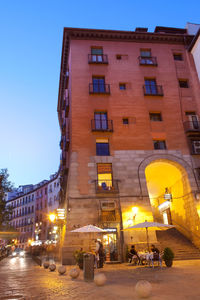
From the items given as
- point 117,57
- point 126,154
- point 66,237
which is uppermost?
point 117,57

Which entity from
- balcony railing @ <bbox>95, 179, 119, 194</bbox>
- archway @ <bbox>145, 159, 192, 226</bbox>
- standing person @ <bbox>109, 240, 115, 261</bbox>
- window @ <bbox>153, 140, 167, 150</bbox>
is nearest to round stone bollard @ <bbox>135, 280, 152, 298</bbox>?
standing person @ <bbox>109, 240, 115, 261</bbox>

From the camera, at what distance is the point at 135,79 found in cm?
2616

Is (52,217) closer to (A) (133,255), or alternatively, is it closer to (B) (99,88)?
(A) (133,255)

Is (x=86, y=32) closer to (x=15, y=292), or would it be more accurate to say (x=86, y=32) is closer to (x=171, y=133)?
(x=171, y=133)

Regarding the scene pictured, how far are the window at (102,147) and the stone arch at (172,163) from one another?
11.2 ft

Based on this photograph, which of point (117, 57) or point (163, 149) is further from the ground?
point (117, 57)

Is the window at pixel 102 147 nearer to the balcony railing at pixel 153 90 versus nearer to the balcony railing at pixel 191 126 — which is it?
the balcony railing at pixel 153 90

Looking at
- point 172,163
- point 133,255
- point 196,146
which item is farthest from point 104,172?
point 196,146

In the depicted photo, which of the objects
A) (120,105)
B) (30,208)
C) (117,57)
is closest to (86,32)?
(117,57)

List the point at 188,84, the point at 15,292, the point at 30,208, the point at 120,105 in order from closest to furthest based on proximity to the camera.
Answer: the point at 15,292
the point at 120,105
the point at 188,84
the point at 30,208

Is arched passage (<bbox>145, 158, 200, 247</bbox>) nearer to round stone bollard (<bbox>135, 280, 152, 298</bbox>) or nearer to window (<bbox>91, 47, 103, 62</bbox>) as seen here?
window (<bbox>91, 47, 103, 62</bbox>)

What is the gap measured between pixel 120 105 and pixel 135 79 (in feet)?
12.2

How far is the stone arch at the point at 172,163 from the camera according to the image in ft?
71.9

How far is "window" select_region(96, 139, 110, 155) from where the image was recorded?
23.0 metres
